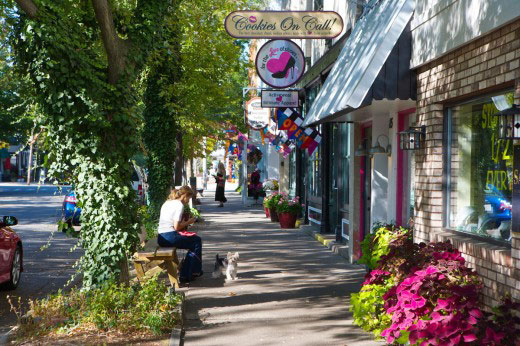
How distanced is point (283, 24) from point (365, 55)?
323cm

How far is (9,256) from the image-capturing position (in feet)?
35.7

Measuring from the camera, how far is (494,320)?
5.72 metres

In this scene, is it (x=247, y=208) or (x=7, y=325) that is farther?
(x=247, y=208)

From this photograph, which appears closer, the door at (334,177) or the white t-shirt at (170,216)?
the white t-shirt at (170,216)

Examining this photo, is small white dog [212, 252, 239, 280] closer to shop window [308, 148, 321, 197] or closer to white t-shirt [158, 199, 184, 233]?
white t-shirt [158, 199, 184, 233]

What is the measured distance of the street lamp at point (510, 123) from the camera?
566 cm

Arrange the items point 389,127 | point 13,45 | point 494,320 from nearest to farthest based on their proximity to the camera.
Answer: point 494,320
point 13,45
point 389,127

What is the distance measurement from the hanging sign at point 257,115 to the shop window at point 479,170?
22.9 meters

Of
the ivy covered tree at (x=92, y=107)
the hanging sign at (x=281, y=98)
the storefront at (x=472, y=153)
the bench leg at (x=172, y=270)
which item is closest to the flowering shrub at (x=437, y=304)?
the storefront at (x=472, y=153)

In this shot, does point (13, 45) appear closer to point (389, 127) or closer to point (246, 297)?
point (246, 297)

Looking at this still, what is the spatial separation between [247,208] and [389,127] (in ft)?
77.4

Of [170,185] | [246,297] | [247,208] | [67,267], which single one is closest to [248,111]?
[247,208]

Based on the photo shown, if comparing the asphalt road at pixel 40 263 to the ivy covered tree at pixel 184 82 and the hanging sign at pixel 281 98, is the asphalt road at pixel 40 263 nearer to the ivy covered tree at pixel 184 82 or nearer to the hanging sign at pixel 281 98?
the ivy covered tree at pixel 184 82

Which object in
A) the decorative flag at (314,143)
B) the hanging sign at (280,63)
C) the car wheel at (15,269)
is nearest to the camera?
the car wheel at (15,269)
